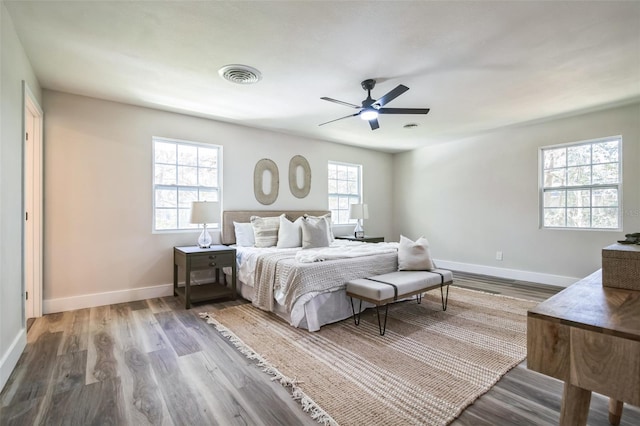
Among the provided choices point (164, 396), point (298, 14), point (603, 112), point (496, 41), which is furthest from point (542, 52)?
point (164, 396)

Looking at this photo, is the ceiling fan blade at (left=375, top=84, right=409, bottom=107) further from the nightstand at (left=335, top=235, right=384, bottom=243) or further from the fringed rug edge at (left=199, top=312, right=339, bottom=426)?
the nightstand at (left=335, top=235, right=384, bottom=243)

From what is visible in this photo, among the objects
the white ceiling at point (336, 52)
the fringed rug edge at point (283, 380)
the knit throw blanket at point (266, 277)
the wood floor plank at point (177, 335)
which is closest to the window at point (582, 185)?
the white ceiling at point (336, 52)

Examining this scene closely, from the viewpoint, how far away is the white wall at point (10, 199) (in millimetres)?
2035

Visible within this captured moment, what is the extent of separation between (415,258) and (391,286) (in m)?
0.73

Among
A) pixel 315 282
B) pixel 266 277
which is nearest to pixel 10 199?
pixel 266 277

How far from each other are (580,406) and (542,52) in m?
2.80

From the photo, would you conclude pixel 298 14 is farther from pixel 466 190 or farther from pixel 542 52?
pixel 466 190

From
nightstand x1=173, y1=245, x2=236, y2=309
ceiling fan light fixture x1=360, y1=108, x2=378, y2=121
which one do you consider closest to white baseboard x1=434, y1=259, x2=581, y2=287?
ceiling fan light fixture x1=360, y1=108, x2=378, y2=121

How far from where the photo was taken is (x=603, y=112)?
13.5 feet

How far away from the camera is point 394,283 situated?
2.85m

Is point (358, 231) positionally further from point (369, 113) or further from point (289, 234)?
point (369, 113)

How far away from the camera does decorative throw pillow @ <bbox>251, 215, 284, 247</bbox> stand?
4273 millimetres

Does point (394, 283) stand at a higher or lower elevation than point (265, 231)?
lower

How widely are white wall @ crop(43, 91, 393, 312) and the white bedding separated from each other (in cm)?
155
